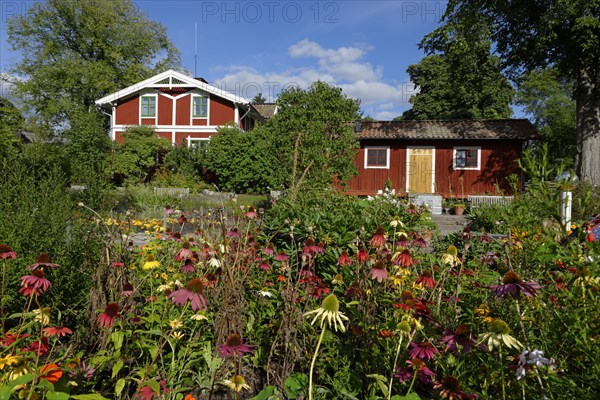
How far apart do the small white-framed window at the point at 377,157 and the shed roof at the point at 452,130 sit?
64 cm

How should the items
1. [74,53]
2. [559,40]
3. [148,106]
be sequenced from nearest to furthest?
[559,40] → [148,106] → [74,53]

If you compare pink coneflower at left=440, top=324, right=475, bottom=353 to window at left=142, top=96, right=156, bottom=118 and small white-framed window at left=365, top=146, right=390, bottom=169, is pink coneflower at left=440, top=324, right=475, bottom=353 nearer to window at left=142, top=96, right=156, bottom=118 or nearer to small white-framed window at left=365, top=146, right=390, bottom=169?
small white-framed window at left=365, top=146, right=390, bottom=169

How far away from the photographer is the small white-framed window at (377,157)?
18.5 m

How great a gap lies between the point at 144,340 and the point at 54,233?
1.32 m

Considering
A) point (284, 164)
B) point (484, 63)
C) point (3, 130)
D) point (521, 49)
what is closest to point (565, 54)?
point (521, 49)

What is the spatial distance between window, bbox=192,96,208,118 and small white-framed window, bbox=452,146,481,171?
12.8m

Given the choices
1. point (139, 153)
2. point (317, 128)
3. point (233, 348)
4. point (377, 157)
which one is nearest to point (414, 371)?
point (233, 348)

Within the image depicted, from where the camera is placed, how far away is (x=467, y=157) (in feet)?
59.2

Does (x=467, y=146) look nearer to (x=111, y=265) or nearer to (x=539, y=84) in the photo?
(x=111, y=265)

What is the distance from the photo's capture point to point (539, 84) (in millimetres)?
34500

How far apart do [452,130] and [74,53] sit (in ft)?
85.3

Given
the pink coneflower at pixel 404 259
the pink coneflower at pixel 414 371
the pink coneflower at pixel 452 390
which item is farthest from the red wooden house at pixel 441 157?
the pink coneflower at pixel 452 390

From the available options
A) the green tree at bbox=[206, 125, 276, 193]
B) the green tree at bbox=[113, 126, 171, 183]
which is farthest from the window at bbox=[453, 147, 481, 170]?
the green tree at bbox=[113, 126, 171, 183]

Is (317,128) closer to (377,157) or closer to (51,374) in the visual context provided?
(377,157)
